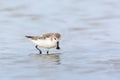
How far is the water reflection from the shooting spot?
15598mm

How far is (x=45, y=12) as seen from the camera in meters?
23.8

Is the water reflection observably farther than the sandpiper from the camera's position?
No

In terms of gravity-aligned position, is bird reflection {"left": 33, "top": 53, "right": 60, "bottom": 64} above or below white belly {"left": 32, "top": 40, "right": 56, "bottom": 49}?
below

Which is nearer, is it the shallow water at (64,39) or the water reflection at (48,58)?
the shallow water at (64,39)

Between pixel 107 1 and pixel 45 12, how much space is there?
11.7 ft

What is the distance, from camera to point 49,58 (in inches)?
633

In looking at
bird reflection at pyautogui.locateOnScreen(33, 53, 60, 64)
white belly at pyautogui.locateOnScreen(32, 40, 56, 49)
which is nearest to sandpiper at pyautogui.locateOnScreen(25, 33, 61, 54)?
white belly at pyautogui.locateOnScreen(32, 40, 56, 49)

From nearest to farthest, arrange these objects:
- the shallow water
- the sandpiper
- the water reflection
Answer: the shallow water, the water reflection, the sandpiper

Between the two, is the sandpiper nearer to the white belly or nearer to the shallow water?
the white belly

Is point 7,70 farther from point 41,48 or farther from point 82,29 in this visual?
point 82,29

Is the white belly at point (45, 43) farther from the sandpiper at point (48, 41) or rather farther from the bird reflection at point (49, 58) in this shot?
the bird reflection at point (49, 58)

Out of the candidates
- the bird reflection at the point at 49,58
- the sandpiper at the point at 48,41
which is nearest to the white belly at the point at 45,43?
the sandpiper at the point at 48,41

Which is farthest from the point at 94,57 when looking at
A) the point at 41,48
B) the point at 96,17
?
the point at 96,17

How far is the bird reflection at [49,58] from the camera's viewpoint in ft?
51.4
